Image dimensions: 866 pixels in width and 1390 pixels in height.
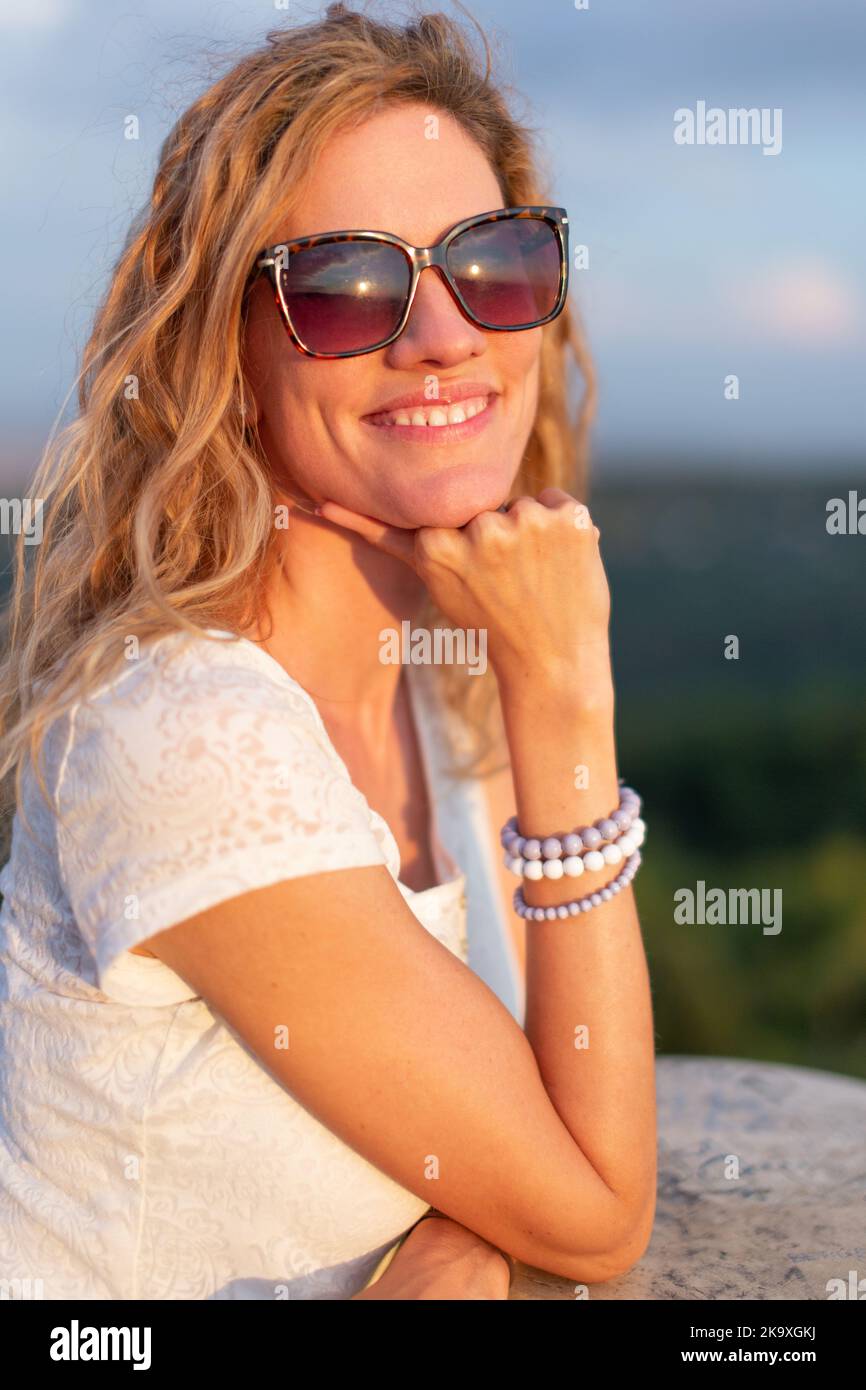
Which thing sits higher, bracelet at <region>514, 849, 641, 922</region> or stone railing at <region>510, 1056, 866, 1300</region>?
bracelet at <region>514, 849, 641, 922</region>

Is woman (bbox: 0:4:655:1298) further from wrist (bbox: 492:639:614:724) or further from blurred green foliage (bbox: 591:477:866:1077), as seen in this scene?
blurred green foliage (bbox: 591:477:866:1077)

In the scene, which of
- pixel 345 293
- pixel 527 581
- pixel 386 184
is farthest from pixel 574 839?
pixel 386 184

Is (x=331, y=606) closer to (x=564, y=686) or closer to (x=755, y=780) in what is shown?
(x=564, y=686)

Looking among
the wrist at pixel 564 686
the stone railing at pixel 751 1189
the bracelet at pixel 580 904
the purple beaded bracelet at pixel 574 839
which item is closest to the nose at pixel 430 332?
the wrist at pixel 564 686

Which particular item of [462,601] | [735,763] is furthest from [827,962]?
[462,601]

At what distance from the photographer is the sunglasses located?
7.13 feet

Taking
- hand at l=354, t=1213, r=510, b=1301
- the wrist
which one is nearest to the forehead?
the wrist

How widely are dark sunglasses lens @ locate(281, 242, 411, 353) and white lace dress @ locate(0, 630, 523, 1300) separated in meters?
0.62

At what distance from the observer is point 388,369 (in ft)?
7.43

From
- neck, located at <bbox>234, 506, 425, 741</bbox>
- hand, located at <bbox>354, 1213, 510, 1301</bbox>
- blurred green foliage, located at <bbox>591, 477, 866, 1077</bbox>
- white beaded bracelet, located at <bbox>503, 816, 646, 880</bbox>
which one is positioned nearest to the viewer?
hand, located at <bbox>354, 1213, 510, 1301</bbox>

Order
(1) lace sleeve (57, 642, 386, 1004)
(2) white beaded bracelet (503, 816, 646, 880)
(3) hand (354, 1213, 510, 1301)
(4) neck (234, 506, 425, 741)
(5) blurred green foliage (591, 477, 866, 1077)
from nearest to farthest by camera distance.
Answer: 1. (1) lace sleeve (57, 642, 386, 1004)
2. (3) hand (354, 1213, 510, 1301)
3. (2) white beaded bracelet (503, 816, 646, 880)
4. (4) neck (234, 506, 425, 741)
5. (5) blurred green foliage (591, 477, 866, 1077)

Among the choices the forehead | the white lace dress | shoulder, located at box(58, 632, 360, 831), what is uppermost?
the forehead

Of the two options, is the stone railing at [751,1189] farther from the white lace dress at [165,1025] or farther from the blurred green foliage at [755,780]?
the white lace dress at [165,1025]

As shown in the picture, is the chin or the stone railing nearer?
the stone railing
